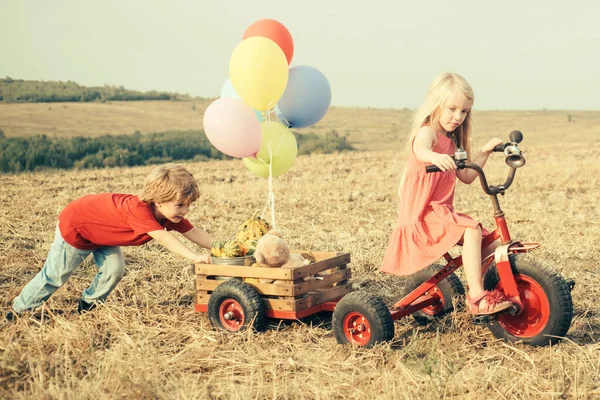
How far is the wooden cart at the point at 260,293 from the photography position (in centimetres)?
474

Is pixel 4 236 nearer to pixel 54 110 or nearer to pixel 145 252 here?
pixel 145 252

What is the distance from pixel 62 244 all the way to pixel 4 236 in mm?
3525

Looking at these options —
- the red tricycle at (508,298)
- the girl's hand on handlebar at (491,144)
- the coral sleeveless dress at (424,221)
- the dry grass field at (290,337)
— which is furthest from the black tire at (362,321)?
the girl's hand on handlebar at (491,144)

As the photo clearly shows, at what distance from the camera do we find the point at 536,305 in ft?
13.9

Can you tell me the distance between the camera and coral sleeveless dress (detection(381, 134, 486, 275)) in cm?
434

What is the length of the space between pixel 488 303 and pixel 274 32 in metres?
3.24

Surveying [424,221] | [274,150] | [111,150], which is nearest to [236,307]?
[424,221]

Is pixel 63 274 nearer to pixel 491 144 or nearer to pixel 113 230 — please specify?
pixel 113 230

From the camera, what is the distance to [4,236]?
823cm

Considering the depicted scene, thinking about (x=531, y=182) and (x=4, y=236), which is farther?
(x=531, y=182)

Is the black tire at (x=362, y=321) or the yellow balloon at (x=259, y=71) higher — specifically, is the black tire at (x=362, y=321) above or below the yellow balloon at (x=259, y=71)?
below

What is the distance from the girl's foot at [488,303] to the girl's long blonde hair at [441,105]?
38.3 inches

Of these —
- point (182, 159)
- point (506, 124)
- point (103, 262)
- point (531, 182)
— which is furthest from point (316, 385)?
point (506, 124)

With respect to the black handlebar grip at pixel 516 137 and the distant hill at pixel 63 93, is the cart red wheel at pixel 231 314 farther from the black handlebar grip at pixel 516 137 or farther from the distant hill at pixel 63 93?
the distant hill at pixel 63 93
